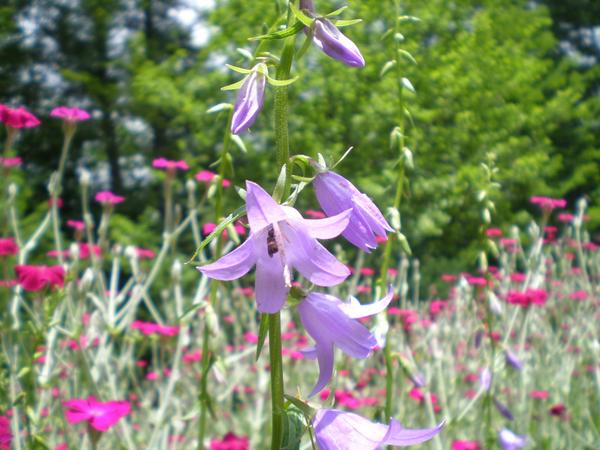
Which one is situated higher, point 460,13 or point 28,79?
point 460,13

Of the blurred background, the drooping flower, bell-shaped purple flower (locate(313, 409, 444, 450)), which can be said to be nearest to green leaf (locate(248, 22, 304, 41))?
bell-shaped purple flower (locate(313, 409, 444, 450))

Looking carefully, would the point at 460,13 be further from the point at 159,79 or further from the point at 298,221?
the point at 298,221

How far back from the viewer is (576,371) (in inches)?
205

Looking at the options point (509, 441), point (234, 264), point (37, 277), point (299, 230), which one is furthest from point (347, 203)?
point (509, 441)

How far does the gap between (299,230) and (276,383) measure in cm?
25

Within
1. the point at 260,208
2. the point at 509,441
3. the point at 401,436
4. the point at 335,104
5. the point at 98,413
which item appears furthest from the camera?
the point at 335,104

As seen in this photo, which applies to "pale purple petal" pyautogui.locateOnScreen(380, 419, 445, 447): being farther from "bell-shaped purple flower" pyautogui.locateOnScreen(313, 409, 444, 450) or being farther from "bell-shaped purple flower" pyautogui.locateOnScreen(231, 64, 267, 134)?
"bell-shaped purple flower" pyautogui.locateOnScreen(231, 64, 267, 134)

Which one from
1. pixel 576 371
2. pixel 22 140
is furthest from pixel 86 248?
pixel 22 140

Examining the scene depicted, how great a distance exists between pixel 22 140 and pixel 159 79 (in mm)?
5207

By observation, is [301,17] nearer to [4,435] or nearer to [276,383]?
[276,383]

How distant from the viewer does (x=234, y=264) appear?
1.01 m

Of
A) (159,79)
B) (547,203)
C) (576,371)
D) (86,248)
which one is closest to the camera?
(86,248)

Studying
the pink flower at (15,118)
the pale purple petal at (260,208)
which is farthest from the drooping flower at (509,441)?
the pale purple petal at (260,208)

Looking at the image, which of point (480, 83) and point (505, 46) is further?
point (505, 46)
